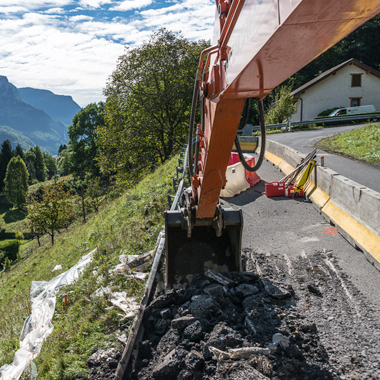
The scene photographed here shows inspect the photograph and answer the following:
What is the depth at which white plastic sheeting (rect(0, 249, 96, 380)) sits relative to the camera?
6125 mm

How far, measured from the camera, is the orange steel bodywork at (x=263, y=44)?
173 centimetres

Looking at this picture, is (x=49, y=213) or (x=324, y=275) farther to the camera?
(x=49, y=213)

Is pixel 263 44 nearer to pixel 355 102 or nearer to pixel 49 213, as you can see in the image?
pixel 49 213

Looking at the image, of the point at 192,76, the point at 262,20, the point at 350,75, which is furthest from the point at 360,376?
the point at 350,75

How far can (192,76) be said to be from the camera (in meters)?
29.5

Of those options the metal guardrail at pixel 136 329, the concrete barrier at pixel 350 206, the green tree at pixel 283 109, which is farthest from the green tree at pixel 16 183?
the metal guardrail at pixel 136 329

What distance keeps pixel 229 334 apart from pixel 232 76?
323 cm

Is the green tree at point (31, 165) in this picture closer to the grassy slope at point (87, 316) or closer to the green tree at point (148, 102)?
the green tree at point (148, 102)

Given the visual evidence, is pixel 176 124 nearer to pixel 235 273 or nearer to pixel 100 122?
pixel 235 273

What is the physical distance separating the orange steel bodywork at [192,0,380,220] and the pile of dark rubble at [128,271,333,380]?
2.34 metres

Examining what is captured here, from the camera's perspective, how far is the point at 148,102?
2947 centimetres

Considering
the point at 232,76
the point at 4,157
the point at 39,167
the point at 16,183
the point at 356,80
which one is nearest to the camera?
the point at 232,76

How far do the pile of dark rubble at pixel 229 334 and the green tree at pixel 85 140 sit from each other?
191ft

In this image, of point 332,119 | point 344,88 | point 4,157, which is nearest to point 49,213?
point 332,119
